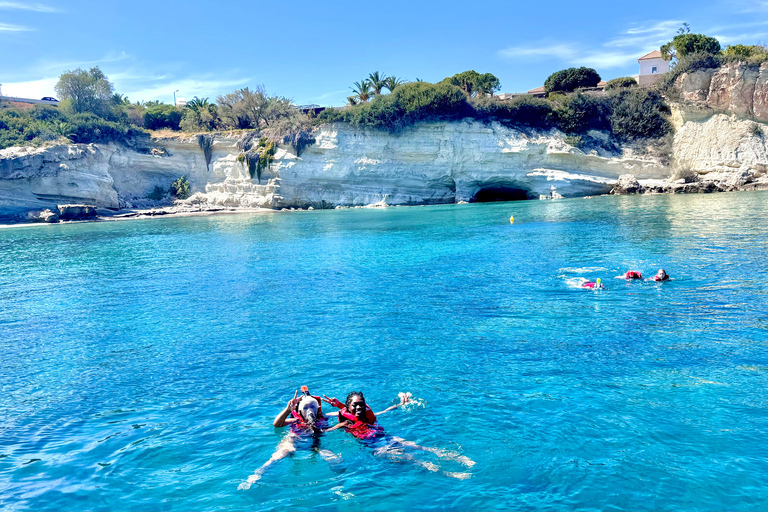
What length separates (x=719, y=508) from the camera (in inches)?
222

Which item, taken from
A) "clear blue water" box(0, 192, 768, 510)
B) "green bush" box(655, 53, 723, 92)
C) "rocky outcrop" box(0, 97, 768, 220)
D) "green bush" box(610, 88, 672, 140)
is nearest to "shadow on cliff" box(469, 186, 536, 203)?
"rocky outcrop" box(0, 97, 768, 220)

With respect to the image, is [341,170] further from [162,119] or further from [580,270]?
[580,270]

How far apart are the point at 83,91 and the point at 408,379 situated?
66.3m

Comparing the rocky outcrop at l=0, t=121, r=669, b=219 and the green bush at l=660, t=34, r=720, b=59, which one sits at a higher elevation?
the green bush at l=660, t=34, r=720, b=59

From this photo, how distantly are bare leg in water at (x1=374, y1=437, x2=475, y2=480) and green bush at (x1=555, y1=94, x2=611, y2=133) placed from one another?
53.1 meters

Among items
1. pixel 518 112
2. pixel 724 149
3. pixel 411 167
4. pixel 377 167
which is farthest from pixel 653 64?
pixel 377 167

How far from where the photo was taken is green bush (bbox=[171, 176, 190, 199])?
195ft

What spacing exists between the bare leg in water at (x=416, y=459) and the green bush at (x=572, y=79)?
65354 millimetres

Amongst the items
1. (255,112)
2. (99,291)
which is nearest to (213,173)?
(255,112)

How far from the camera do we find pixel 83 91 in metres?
60.9

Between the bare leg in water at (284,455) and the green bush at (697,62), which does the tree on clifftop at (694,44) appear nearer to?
the green bush at (697,62)

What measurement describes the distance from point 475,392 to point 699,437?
327 cm

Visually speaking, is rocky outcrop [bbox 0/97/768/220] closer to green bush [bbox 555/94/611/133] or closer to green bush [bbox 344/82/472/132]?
green bush [bbox 344/82/472/132]

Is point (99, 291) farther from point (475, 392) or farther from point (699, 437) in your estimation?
point (699, 437)
